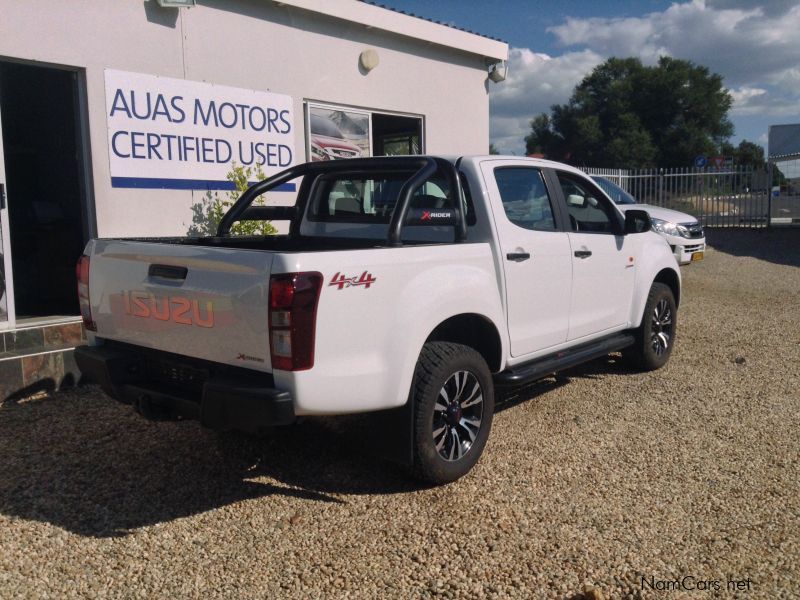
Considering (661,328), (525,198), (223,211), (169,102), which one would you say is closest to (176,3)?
(169,102)

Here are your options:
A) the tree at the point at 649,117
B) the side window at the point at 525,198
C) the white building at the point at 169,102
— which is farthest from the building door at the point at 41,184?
the tree at the point at 649,117

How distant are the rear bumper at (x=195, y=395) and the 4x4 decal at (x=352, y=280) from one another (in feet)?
1.78

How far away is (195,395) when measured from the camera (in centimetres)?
374

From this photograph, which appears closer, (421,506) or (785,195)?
(421,506)

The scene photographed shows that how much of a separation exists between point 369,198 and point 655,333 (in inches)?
117

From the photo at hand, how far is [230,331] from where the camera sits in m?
3.45

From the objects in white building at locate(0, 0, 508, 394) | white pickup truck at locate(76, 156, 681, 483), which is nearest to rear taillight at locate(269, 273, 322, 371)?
white pickup truck at locate(76, 156, 681, 483)

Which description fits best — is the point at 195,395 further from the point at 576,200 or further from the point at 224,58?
the point at 224,58

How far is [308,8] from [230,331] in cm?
582

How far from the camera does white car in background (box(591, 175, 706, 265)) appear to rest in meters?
12.2

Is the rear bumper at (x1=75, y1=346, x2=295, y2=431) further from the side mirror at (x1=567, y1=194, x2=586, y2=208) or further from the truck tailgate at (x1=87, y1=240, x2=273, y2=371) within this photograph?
the side mirror at (x1=567, y1=194, x2=586, y2=208)

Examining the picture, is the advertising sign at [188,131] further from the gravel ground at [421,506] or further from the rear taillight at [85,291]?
the rear taillight at [85,291]

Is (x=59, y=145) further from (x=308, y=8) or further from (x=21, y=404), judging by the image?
(x=21, y=404)

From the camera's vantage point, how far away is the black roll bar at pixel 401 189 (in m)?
3.96
